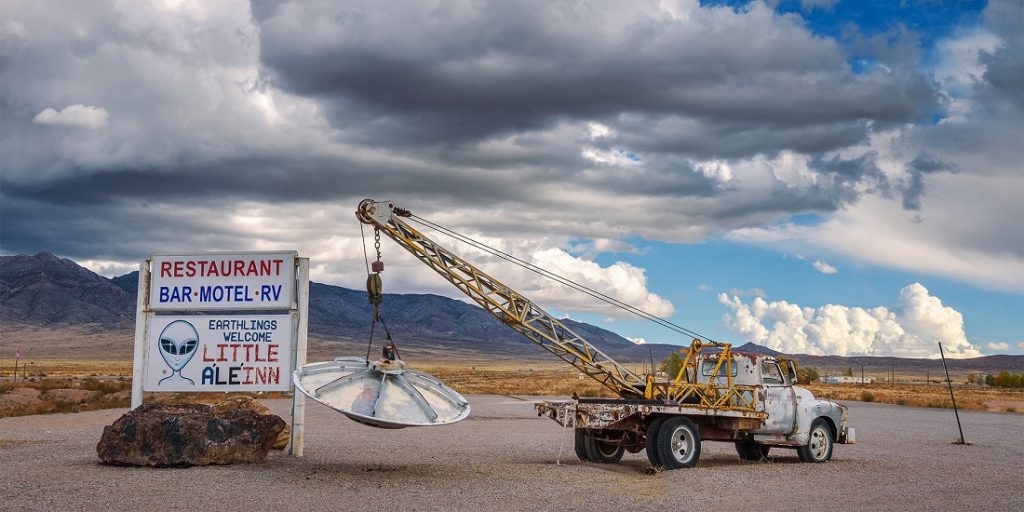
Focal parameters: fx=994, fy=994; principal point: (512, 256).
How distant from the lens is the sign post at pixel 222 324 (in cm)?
2114

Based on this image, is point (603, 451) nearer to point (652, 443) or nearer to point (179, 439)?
point (652, 443)

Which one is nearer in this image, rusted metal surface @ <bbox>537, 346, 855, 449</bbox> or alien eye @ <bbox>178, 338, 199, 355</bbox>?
rusted metal surface @ <bbox>537, 346, 855, 449</bbox>

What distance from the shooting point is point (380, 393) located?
701 inches

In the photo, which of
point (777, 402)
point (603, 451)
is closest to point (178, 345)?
point (603, 451)

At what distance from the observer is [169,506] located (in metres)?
13.9

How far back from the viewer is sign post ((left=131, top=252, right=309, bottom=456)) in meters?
21.1

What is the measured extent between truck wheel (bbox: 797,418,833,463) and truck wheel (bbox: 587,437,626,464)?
4283 mm

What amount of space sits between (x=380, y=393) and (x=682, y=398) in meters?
6.91

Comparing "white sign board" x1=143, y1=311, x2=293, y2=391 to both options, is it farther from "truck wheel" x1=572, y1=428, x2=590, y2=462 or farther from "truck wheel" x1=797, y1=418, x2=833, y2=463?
"truck wheel" x1=797, y1=418, x2=833, y2=463

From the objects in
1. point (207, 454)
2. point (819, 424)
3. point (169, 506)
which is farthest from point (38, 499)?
point (819, 424)

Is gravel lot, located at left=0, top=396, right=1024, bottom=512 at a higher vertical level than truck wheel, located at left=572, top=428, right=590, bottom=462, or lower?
lower

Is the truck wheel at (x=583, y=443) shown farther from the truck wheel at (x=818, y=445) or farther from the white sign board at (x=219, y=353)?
the white sign board at (x=219, y=353)

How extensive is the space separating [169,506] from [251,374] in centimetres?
730

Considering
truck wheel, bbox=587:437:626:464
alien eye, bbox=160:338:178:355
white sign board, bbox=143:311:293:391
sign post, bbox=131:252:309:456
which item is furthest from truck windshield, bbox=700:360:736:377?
alien eye, bbox=160:338:178:355
